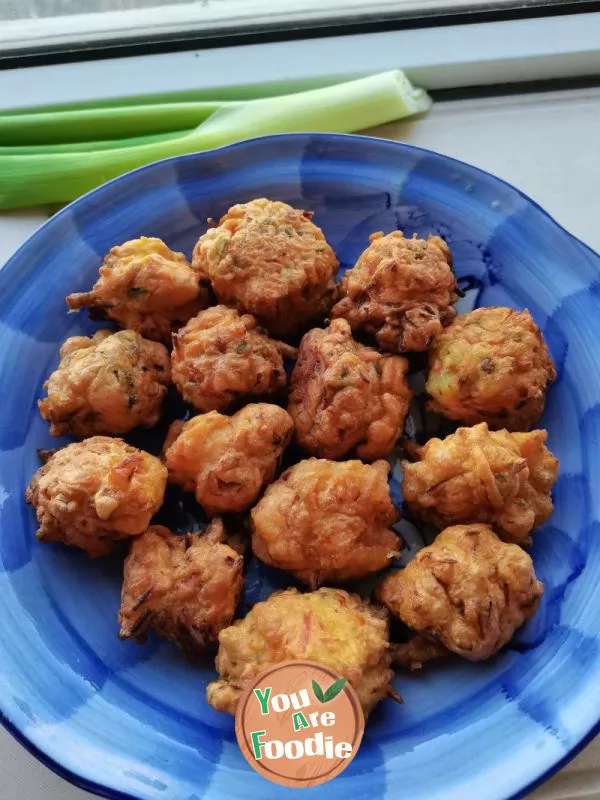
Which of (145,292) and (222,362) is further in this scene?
(145,292)

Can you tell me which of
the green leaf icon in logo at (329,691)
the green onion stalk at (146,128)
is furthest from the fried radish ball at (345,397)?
the green onion stalk at (146,128)

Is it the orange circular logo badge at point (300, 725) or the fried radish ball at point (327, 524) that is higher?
the fried radish ball at point (327, 524)

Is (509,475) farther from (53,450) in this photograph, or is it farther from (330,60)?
(330,60)

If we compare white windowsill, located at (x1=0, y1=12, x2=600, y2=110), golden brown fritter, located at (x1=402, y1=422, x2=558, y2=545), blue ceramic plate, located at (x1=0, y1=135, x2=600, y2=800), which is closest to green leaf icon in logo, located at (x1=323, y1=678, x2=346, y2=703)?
blue ceramic plate, located at (x1=0, y1=135, x2=600, y2=800)

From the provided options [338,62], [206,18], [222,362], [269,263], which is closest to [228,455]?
[222,362]

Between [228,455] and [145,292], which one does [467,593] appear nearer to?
[228,455]

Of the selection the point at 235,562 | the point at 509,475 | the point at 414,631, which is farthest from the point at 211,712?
the point at 509,475

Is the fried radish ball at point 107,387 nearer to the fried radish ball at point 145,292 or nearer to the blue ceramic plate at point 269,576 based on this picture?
the fried radish ball at point 145,292
